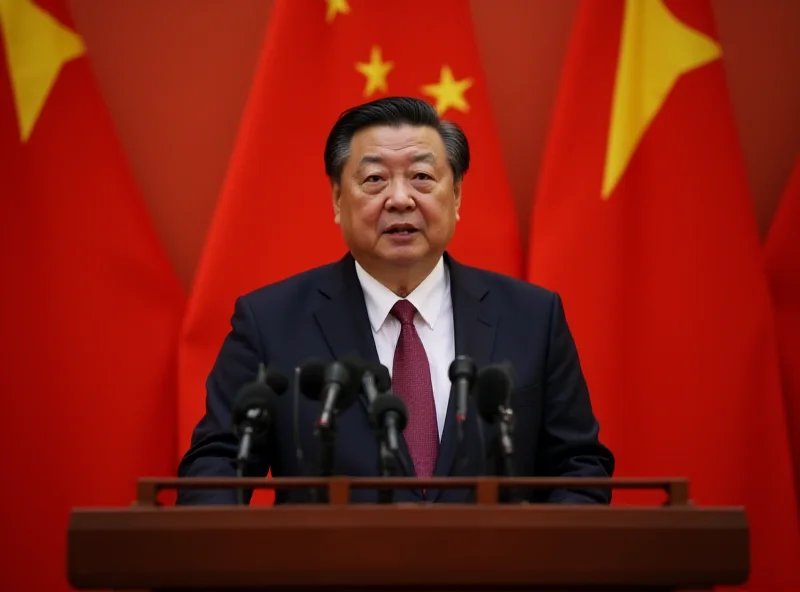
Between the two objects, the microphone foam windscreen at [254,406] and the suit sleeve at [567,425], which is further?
the suit sleeve at [567,425]

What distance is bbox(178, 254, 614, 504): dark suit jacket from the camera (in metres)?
1.96

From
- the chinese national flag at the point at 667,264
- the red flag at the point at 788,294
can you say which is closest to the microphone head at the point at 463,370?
the chinese national flag at the point at 667,264

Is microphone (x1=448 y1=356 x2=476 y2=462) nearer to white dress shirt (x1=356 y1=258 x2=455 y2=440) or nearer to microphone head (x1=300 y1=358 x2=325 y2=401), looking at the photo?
microphone head (x1=300 y1=358 x2=325 y2=401)

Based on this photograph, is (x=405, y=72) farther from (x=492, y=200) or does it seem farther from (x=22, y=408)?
(x=22, y=408)

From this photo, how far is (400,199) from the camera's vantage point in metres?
2.16

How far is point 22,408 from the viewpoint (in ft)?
9.30

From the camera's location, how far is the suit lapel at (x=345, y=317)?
2092 millimetres

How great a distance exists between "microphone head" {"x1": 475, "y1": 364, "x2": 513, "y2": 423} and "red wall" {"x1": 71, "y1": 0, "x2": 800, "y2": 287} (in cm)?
175

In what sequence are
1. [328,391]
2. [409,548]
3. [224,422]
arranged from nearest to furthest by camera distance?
1. [409,548]
2. [328,391]
3. [224,422]

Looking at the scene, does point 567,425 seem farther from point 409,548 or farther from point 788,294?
point 788,294

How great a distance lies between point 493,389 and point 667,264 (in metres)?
1.62

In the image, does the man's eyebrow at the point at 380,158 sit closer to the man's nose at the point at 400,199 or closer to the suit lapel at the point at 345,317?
the man's nose at the point at 400,199

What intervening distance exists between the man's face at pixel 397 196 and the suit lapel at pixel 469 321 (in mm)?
80

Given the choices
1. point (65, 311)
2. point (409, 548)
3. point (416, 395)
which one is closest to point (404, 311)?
point (416, 395)
